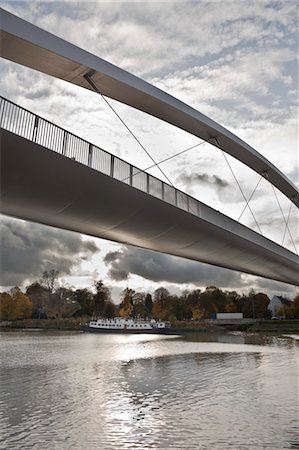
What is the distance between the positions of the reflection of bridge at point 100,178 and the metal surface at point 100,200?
0.03 m

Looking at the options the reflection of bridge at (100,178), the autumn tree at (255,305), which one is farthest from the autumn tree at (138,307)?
the reflection of bridge at (100,178)

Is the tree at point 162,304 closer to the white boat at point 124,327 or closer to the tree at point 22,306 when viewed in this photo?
the white boat at point 124,327

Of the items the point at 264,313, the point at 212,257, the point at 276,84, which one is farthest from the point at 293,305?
the point at 276,84

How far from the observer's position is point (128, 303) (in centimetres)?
8088

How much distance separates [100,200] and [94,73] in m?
4.06

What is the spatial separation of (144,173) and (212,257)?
12.4 metres

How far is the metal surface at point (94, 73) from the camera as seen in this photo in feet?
35.8

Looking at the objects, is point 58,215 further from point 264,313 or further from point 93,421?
point 264,313

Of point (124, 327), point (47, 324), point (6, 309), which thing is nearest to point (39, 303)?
point (6, 309)

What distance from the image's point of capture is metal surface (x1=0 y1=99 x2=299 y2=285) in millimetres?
11320

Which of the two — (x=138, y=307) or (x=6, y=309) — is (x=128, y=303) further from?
(x=6, y=309)

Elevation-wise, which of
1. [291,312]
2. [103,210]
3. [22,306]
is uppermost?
[103,210]

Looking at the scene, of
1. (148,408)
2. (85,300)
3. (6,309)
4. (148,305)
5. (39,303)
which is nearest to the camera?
(148,408)

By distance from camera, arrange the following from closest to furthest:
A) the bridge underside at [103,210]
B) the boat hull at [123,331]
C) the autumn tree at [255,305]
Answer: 1. the bridge underside at [103,210]
2. the boat hull at [123,331]
3. the autumn tree at [255,305]
